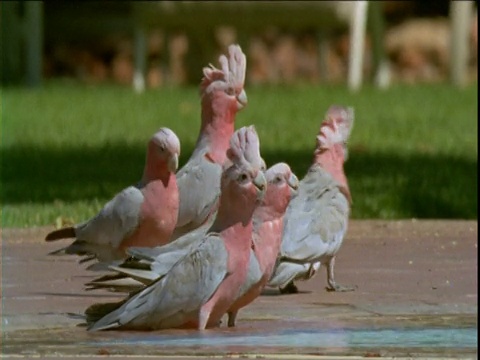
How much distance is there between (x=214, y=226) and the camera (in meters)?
4.67

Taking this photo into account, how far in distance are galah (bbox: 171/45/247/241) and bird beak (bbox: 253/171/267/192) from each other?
1.21m

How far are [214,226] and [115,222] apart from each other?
87 centimetres

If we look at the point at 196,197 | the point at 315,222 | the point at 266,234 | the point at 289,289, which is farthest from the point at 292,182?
the point at 196,197

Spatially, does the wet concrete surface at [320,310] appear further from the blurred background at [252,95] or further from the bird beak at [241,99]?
the blurred background at [252,95]

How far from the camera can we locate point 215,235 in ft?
15.2

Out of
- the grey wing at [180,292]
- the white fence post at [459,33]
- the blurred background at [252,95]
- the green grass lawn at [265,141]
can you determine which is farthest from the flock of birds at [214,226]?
the white fence post at [459,33]

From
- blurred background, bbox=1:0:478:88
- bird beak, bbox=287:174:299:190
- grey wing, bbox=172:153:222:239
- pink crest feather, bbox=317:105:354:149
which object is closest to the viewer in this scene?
bird beak, bbox=287:174:299:190

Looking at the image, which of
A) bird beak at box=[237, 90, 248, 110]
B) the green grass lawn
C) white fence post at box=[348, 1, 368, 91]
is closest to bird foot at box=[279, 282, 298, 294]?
bird beak at box=[237, 90, 248, 110]

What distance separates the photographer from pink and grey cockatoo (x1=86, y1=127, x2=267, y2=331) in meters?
4.54

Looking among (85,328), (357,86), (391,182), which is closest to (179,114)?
(357,86)

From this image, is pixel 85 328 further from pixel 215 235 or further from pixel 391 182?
pixel 391 182

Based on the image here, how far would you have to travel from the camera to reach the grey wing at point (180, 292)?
179 inches

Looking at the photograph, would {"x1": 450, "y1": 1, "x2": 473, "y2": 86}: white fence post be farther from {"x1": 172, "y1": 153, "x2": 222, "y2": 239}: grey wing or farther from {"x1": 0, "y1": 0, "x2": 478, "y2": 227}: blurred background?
{"x1": 172, "y1": 153, "x2": 222, "y2": 239}: grey wing

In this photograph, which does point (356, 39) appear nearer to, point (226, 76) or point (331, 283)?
point (226, 76)
